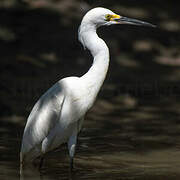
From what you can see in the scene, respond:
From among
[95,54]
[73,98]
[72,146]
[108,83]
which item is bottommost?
[108,83]

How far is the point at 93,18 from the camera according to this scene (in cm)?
605

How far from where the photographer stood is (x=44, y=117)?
20.2ft

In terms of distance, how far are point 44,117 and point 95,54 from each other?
91 cm

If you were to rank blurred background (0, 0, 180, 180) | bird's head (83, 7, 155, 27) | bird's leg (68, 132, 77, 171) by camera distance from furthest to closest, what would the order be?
1. blurred background (0, 0, 180, 180)
2. bird's leg (68, 132, 77, 171)
3. bird's head (83, 7, 155, 27)

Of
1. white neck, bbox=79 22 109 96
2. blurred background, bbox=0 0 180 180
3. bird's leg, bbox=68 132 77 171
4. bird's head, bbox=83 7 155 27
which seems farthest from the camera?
blurred background, bbox=0 0 180 180

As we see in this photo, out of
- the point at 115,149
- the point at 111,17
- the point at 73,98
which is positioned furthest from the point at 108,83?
the point at 73,98

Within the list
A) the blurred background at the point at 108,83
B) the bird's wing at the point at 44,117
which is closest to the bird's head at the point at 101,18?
the blurred background at the point at 108,83

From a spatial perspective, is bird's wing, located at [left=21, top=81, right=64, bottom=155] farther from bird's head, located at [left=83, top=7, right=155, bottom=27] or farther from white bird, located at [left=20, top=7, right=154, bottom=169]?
bird's head, located at [left=83, top=7, right=155, bottom=27]

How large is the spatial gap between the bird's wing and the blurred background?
38 centimetres

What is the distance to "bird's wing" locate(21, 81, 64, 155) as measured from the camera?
19.9 ft

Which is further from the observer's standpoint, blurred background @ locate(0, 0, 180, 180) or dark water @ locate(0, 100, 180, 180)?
blurred background @ locate(0, 0, 180, 180)

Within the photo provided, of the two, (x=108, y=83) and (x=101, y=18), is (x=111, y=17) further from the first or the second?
(x=108, y=83)

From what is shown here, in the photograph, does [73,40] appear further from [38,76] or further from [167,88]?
[167,88]

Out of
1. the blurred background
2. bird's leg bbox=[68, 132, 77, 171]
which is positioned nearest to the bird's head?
the blurred background
